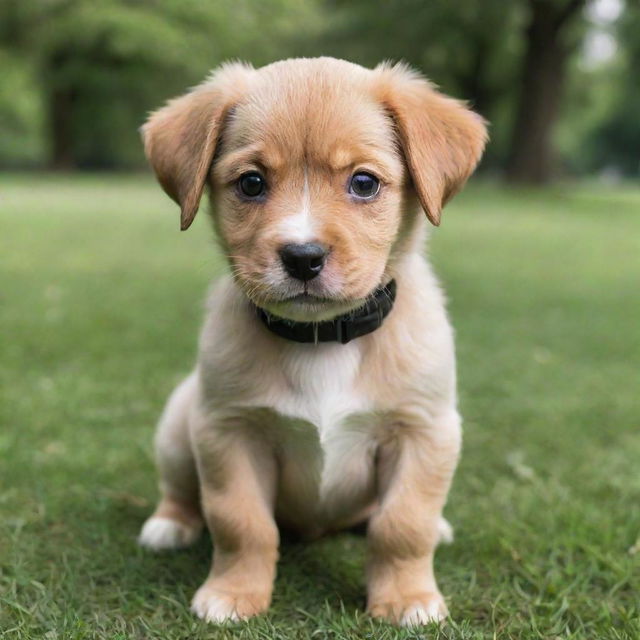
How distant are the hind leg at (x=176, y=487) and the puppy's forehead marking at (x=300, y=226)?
957mm

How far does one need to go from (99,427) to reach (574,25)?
28322mm

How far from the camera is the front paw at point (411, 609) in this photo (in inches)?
102

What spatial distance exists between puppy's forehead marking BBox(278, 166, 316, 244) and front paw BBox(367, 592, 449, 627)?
1.25 metres

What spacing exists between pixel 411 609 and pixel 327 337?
3.08 feet

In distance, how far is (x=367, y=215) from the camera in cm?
254

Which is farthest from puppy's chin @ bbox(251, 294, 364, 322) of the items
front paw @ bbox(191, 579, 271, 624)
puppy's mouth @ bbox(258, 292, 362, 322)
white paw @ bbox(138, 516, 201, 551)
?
white paw @ bbox(138, 516, 201, 551)

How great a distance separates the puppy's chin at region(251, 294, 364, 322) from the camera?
242cm

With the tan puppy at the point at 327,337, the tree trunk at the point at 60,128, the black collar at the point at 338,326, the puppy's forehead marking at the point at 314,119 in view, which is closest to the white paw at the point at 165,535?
the tan puppy at the point at 327,337

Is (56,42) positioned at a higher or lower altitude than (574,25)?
lower

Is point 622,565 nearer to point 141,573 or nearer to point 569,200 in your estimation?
point 141,573

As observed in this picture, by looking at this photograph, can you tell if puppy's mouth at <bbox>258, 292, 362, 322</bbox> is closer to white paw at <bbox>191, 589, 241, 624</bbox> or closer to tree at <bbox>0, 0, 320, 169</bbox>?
white paw at <bbox>191, 589, 241, 624</bbox>

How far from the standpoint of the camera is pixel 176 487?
3.23 meters

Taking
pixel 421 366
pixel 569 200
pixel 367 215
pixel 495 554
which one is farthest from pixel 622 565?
pixel 569 200

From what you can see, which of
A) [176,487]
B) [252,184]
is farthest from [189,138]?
[176,487]
